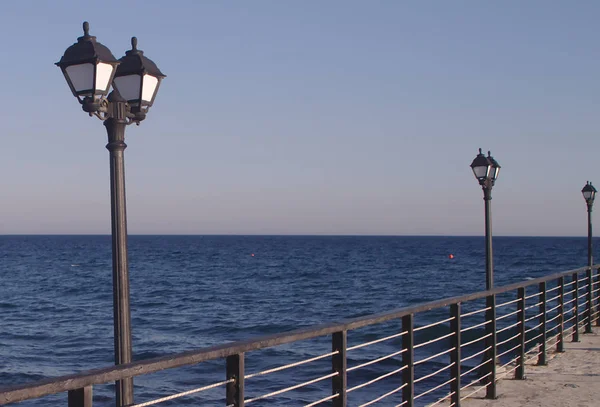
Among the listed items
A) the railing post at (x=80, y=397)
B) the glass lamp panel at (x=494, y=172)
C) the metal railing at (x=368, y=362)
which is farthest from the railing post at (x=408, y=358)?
the glass lamp panel at (x=494, y=172)

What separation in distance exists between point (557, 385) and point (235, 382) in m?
5.23

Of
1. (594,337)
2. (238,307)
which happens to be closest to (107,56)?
(594,337)

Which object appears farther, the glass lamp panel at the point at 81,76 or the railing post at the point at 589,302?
the railing post at the point at 589,302

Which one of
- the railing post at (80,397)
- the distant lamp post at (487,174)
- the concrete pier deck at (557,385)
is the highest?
the distant lamp post at (487,174)

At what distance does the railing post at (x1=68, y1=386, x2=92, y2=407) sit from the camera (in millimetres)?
2771

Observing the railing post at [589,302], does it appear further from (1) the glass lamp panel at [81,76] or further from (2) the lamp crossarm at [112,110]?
(1) the glass lamp panel at [81,76]

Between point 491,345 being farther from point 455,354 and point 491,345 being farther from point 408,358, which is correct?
point 408,358

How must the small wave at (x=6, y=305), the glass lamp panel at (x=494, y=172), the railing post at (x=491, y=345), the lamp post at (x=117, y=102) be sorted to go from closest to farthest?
the lamp post at (x=117, y=102), the railing post at (x=491, y=345), the glass lamp panel at (x=494, y=172), the small wave at (x=6, y=305)

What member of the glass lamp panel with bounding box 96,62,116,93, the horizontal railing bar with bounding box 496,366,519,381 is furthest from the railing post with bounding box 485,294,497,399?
the glass lamp panel with bounding box 96,62,116,93

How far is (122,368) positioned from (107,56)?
2.92 m

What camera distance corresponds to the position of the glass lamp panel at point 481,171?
11.2m

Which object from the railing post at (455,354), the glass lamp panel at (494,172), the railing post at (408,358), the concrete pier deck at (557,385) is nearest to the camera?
the railing post at (408,358)

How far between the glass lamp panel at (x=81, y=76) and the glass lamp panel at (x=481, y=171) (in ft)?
24.2

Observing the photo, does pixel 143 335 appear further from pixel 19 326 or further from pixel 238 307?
pixel 238 307
